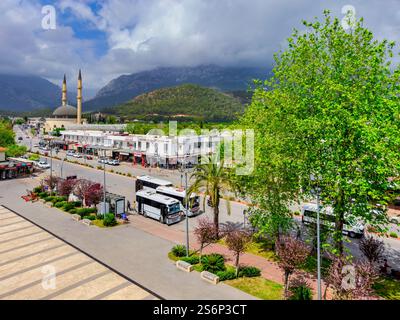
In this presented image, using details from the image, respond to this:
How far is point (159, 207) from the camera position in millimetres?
28875

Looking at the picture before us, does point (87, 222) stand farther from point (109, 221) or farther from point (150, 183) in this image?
point (150, 183)

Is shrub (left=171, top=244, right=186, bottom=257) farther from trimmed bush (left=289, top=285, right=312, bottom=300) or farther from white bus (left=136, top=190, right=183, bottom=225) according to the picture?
trimmed bush (left=289, top=285, right=312, bottom=300)

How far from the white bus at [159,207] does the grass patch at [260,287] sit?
1187cm

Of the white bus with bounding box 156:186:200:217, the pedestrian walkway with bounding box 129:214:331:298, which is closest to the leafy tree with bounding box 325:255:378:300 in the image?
the pedestrian walkway with bounding box 129:214:331:298

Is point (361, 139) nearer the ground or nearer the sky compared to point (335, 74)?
nearer the ground

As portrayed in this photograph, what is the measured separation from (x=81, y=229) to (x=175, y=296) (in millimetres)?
13727

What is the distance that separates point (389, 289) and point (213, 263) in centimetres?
1041

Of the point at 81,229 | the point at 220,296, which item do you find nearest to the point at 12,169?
the point at 81,229

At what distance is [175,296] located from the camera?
15727mm

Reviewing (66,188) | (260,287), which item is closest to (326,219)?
(260,287)

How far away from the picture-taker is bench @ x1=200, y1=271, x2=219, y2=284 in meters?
17.4

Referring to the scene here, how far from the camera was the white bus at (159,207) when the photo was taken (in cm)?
2842

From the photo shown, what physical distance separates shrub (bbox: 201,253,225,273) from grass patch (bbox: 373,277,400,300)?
9.02 meters

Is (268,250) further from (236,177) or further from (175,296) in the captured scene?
(175,296)
